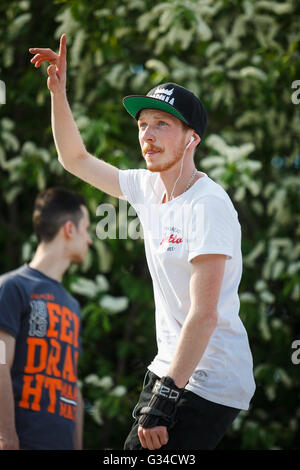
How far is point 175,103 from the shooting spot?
2.27 m

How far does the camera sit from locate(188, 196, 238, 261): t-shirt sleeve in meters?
2.08

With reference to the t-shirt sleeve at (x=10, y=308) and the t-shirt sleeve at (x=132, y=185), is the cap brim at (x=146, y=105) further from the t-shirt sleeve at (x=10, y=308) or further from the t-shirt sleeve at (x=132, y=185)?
the t-shirt sleeve at (x=10, y=308)

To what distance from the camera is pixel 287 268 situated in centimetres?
536

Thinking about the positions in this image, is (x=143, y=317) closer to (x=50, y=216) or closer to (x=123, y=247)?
(x=123, y=247)

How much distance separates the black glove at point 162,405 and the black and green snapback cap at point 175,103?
0.82 m

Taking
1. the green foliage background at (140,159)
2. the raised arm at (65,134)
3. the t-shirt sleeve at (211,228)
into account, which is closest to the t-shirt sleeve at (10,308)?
the raised arm at (65,134)

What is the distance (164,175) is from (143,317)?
3.44 meters

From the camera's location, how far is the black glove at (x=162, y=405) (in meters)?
2.07

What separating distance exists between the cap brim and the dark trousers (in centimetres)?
87

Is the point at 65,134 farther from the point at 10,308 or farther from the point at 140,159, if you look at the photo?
the point at 140,159

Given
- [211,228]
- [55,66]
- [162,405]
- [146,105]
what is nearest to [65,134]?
[55,66]

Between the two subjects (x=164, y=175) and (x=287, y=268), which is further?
(x=287, y=268)
